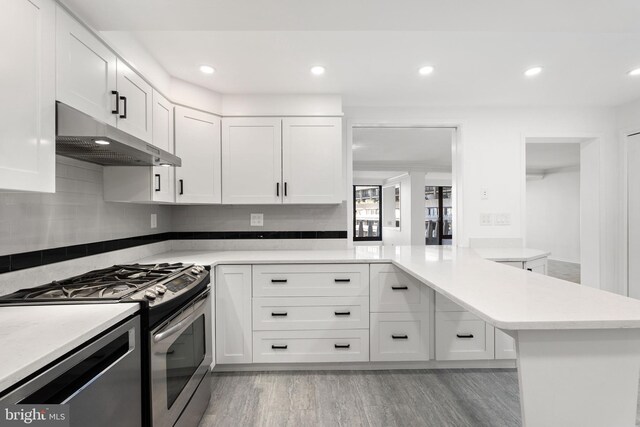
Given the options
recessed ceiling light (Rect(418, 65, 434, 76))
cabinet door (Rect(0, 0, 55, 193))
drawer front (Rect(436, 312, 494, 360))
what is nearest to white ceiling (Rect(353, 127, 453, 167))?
recessed ceiling light (Rect(418, 65, 434, 76))

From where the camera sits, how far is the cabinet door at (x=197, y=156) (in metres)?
2.39

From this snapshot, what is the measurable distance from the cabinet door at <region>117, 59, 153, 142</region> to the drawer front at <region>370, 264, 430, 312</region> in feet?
6.24

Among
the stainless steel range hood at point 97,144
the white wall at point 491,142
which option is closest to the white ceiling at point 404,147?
the white wall at point 491,142

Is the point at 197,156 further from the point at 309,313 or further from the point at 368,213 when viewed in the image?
the point at 368,213

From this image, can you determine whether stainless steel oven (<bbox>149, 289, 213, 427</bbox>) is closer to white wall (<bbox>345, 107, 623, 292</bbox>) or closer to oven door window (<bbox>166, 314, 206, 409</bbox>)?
oven door window (<bbox>166, 314, 206, 409</bbox>)

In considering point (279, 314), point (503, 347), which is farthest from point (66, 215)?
point (503, 347)

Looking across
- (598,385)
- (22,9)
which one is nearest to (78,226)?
(22,9)

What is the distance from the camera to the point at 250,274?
7.48 feet

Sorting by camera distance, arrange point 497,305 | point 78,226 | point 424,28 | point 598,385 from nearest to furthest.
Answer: point 598,385
point 497,305
point 424,28
point 78,226

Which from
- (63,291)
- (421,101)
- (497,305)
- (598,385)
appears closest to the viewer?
(598,385)

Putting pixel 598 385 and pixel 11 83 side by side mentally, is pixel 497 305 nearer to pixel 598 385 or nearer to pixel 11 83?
pixel 598 385

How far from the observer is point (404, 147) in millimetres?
5129

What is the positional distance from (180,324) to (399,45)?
2138 mm

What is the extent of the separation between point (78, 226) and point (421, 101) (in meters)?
2.92
